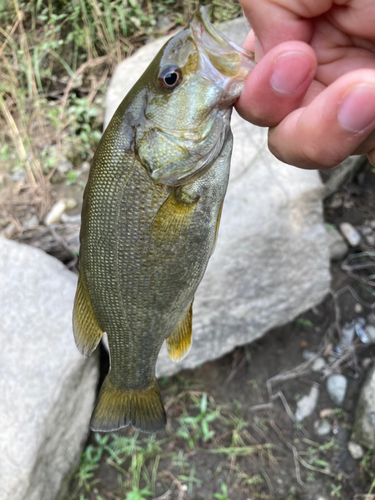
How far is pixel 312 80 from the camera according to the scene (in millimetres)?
1016

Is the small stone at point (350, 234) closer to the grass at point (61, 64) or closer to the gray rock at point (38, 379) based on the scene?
the grass at point (61, 64)

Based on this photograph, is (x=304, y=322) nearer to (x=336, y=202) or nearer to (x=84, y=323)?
(x=336, y=202)

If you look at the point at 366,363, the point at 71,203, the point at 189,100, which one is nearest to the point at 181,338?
the point at 189,100

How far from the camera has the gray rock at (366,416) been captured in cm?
235

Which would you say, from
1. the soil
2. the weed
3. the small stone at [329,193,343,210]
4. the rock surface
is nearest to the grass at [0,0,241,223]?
the soil

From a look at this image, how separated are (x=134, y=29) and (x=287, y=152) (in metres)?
2.95

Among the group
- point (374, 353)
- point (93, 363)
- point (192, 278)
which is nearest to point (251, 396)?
point (374, 353)

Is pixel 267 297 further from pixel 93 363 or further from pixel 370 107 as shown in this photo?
pixel 370 107

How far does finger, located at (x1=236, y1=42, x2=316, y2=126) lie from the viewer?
887 mm

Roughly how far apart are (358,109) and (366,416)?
2231 millimetres

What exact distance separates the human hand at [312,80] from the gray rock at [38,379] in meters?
1.76

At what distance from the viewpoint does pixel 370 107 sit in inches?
31.6

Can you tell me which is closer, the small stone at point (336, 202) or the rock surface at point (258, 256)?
the rock surface at point (258, 256)

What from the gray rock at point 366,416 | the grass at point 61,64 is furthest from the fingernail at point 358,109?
the grass at point 61,64
